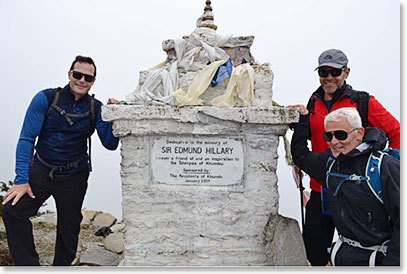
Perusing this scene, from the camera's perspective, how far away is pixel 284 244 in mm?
3607

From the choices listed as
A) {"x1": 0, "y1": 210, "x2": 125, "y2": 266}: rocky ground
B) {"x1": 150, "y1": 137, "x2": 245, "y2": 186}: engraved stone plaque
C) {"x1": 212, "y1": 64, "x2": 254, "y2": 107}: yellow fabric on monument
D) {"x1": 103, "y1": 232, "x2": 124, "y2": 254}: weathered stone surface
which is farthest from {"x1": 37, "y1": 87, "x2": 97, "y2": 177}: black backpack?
{"x1": 103, "y1": 232, "x2": 124, "y2": 254}: weathered stone surface

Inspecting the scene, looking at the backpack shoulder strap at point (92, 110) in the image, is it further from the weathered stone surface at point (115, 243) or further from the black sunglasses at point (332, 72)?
the black sunglasses at point (332, 72)

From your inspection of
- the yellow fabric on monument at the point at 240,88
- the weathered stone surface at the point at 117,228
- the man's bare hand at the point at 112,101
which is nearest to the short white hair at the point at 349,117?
the yellow fabric on monument at the point at 240,88

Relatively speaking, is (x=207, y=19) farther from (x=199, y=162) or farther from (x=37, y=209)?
(x=37, y=209)

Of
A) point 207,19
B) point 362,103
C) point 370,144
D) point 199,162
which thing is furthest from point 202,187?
point 207,19

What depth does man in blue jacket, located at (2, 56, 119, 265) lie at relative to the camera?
3928mm

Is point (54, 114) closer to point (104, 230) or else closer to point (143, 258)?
point (143, 258)

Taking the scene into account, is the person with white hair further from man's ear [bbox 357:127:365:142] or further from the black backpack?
the black backpack

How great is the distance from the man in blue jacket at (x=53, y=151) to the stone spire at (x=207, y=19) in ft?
4.42

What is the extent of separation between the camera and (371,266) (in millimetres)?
2693

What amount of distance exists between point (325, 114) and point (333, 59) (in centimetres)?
56

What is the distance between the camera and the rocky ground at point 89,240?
17.2 ft

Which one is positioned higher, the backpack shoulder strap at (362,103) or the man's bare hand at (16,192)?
the backpack shoulder strap at (362,103)

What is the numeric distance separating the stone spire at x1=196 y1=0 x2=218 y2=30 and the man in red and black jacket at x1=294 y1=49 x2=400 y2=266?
1.36 meters
